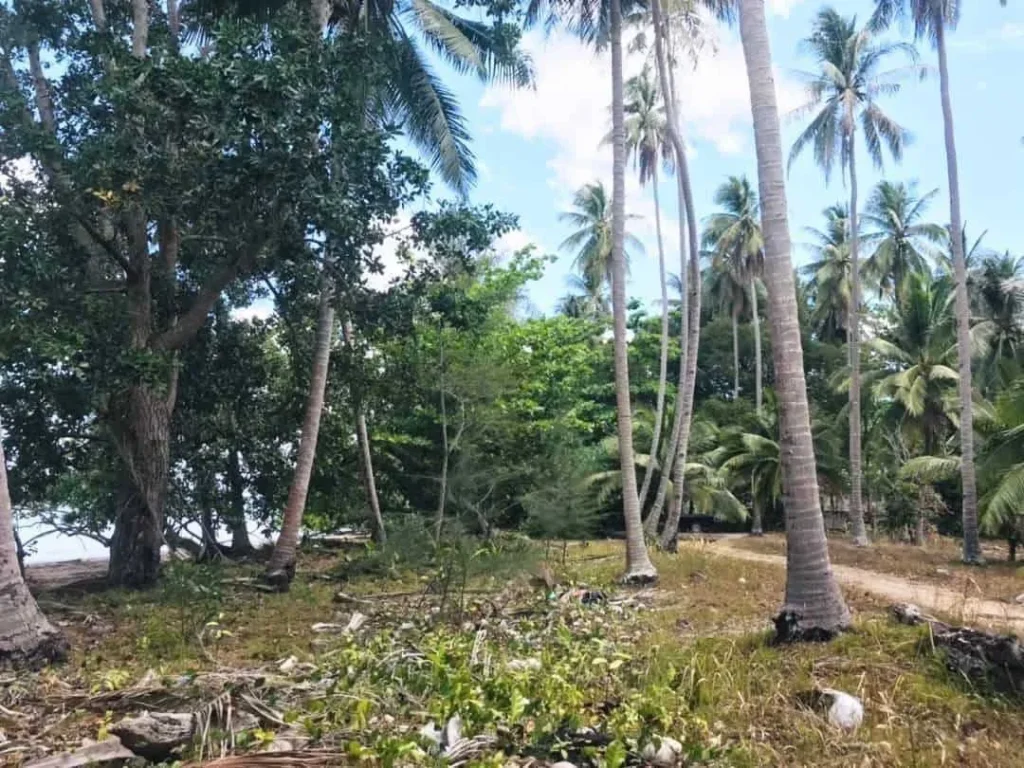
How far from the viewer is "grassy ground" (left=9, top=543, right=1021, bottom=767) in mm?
3678

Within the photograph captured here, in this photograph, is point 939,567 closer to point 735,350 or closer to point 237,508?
point 237,508

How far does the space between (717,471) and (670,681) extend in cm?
2158

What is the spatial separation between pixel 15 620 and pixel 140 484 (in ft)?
14.0

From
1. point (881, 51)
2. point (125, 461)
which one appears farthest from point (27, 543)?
point (881, 51)

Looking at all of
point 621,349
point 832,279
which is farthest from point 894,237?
point 621,349

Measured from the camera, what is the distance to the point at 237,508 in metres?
15.3

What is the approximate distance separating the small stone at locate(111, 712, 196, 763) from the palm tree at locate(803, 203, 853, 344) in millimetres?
28876

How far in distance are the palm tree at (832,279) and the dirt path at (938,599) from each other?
61.1 feet

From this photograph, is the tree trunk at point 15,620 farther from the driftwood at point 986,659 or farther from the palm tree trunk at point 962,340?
the palm tree trunk at point 962,340

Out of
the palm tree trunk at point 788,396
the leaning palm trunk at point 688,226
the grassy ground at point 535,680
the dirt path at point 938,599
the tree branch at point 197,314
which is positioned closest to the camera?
the grassy ground at point 535,680

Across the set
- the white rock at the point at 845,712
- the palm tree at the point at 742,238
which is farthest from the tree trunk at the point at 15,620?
the palm tree at the point at 742,238

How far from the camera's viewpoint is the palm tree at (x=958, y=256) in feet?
48.3

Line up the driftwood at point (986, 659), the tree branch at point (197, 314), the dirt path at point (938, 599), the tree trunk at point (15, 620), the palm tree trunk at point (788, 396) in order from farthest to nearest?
the tree branch at point (197, 314) < the dirt path at point (938, 599) < the palm tree trunk at point (788, 396) < the tree trunk at point (15, 620) < the driftwood at point (986, 659)

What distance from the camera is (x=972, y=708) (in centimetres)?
434
